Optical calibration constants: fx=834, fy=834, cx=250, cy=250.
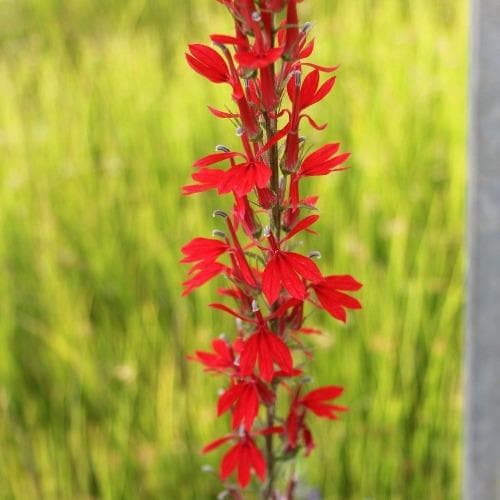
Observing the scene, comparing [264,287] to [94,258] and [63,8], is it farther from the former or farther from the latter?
[63,8]

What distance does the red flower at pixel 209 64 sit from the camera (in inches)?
22.1

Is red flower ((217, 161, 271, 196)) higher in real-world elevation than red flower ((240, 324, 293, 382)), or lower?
higher

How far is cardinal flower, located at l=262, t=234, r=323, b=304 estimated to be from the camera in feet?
1.80

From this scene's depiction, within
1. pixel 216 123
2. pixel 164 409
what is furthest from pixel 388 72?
pixel 164 409

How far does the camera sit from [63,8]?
3.89m

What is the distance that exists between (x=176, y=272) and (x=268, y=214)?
1.21 m

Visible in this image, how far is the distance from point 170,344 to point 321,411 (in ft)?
3.35

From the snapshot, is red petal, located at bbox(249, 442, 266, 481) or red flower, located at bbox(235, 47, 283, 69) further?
red petal, located at bbox(249, 442, 266, 481)

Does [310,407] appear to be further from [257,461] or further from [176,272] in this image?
[176,272]

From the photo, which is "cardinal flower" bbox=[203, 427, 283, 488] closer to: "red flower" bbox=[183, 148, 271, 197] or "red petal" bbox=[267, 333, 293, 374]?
"red petal" bbox=[267, 333, 293, 374]

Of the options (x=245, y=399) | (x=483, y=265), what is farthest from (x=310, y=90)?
(x=483, y=265)

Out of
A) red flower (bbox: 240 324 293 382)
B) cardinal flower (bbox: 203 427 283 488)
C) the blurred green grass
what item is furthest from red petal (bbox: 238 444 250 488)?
the blurred green grass

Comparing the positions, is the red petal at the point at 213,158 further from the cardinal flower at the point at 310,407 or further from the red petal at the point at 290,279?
the cardinal flower at the point at 310,407

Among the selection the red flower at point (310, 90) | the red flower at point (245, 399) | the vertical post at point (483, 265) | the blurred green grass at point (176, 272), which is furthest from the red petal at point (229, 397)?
the blurred green grass at point (176, 272)
